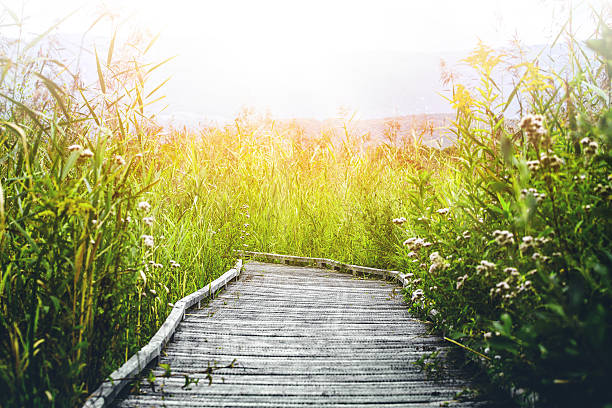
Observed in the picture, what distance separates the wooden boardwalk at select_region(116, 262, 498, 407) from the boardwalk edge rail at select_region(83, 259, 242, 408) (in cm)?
6

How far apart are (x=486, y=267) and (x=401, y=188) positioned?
3995 millimetres

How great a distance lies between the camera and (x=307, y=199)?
23.4 feet

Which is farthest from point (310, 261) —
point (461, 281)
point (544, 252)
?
point (544, 252)

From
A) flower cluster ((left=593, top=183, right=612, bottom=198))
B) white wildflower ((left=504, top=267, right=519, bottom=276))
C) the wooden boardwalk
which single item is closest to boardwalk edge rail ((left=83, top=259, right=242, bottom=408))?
the wooden boardwalk

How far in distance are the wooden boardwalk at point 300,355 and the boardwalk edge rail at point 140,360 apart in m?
0.06

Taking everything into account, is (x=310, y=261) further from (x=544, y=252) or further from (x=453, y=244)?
(x=544, y=252)

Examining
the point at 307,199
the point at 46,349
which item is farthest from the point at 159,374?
the point at 307,199

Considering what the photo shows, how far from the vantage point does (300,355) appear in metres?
2.98

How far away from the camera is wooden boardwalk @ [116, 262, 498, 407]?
2377 millimetres

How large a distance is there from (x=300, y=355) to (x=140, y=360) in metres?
0.91

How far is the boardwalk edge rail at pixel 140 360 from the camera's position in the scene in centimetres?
217

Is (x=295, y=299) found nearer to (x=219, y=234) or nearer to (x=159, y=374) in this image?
(x=219, y=234)

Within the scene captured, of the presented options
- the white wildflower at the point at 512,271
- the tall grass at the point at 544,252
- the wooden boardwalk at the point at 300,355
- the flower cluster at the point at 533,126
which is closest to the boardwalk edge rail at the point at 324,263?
the wooden boardwalk at the point at 300,355

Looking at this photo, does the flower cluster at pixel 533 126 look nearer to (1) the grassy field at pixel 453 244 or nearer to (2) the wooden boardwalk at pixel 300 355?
(1) the grassy field at pixel 453 244
